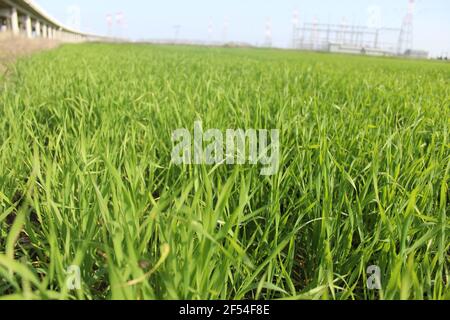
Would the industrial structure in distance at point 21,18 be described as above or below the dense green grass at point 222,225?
above

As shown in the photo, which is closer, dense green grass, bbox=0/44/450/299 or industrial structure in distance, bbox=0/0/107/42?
dense green grass, bbox=0/44/450/299

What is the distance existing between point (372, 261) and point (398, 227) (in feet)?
0.61

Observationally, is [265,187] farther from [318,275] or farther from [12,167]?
[12,167]

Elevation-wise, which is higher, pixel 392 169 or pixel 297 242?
pixel 392 169

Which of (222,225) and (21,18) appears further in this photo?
(21,18)

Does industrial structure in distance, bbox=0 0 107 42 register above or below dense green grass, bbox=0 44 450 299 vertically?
above

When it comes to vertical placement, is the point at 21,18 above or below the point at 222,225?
above

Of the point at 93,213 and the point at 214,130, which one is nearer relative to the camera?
the point at 93,213

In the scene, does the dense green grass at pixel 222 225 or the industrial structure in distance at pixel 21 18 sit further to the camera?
the industrial structure in distance at pixel 21 18

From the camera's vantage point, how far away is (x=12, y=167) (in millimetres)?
1395
